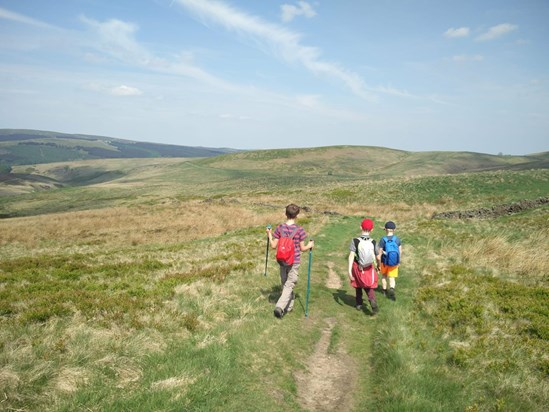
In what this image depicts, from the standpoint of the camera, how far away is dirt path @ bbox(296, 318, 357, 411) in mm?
6364

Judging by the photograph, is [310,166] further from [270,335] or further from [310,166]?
[270,335]

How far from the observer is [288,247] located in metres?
9.32

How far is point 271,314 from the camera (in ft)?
32.7

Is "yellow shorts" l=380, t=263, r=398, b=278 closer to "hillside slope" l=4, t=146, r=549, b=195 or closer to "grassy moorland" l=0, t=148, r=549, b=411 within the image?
"grassy moorland" l=0, t=148, r=549, b=411

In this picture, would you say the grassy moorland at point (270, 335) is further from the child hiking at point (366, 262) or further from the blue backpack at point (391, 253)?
the blue backpack at point (391, 253)

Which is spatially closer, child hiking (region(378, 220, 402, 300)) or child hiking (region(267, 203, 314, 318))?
child hiking (region(267, 203, 314, 318))

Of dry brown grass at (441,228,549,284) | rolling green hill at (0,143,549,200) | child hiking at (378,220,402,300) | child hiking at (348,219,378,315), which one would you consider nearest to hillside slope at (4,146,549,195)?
rolling green hill at (0,143,549,200)

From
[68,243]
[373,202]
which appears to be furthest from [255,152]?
[68,243]

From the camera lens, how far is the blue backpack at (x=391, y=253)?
1197cm

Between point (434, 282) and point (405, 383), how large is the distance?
7.22 metres

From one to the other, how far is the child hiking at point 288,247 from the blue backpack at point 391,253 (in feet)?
12.4

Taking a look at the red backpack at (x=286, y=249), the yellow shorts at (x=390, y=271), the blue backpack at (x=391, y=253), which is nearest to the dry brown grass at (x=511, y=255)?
the yellow shorts at (x=390, y=271)

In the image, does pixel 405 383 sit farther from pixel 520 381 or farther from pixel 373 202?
pixel 373 202

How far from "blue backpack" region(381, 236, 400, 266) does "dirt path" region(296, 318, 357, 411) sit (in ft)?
14.8
